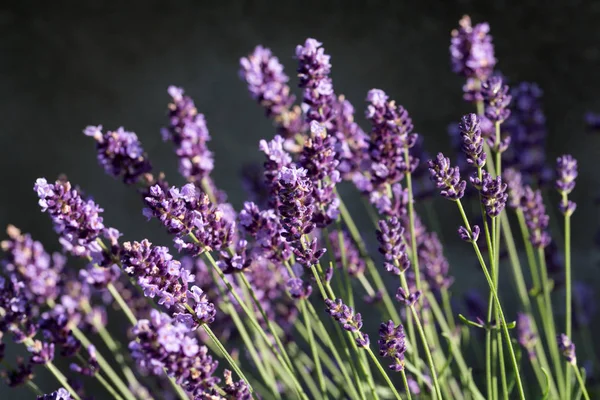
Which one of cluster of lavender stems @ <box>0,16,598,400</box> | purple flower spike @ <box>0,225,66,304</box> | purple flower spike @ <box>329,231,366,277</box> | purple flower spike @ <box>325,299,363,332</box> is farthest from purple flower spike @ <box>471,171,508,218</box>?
purple flower spike @ <box>0,225,66,304</box>

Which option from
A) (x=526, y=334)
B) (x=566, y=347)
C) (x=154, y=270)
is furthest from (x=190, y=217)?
(x=526, y=334)

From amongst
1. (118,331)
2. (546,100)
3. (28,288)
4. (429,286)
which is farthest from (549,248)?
(118,331)

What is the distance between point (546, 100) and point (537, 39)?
0.68ft

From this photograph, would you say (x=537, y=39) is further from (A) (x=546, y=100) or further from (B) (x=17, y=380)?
(B) (x=17, y=380)

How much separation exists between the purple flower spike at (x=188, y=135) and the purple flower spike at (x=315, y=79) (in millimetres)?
292

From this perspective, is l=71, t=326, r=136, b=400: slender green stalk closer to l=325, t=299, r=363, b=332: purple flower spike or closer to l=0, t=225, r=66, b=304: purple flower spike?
l=0, t=225, r=66, b=304: purple flower spike

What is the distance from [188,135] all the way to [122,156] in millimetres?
181

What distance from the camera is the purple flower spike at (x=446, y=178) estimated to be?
1090 mm

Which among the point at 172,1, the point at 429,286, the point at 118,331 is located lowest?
the point at 429,286

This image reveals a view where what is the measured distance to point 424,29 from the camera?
87.0 inches

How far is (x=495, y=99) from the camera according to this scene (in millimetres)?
1351

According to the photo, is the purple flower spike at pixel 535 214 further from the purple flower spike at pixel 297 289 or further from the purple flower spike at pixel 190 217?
the purple flower spike at pixel 190 217

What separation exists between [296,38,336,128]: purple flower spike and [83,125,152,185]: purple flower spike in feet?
1.24

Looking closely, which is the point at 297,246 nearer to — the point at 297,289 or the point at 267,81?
the point at 297,289
